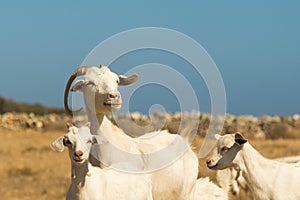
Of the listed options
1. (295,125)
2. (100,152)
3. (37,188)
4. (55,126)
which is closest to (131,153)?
(100,152)

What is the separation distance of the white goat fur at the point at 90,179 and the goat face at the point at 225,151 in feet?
3.97

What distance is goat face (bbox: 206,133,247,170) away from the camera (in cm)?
1149

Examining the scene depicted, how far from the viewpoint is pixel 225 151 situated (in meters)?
11.5

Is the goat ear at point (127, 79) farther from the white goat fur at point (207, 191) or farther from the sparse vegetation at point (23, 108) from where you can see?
the sparse vegetation at point (23, 108)

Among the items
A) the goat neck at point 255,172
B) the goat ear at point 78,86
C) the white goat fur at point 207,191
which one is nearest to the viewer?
the goat ear at point 78,86

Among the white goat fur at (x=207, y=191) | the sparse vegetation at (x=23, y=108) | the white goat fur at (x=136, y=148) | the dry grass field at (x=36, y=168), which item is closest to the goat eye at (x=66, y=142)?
the white goat fur at (x=136, y=148)

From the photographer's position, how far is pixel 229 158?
11586mm

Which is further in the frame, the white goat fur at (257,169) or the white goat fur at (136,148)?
the white goat fur at (257,169)

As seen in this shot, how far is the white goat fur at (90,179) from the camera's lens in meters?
9.56

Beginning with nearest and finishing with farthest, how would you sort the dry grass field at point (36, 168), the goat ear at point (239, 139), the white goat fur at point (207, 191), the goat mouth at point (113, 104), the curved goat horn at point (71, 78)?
the goat mouth at point (113, 104), the curved goat horn at point (71, 78), the goat ear at point (239, 139), the white goat fur at point (207, 191), the dry grass field at point (36, 168)

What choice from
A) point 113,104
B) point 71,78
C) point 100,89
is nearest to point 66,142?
point 113,104

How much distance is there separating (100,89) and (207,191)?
332 cm

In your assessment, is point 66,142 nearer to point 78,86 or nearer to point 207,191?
point 78,86

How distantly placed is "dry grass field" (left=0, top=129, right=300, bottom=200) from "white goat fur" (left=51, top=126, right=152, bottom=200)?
3.64 m
